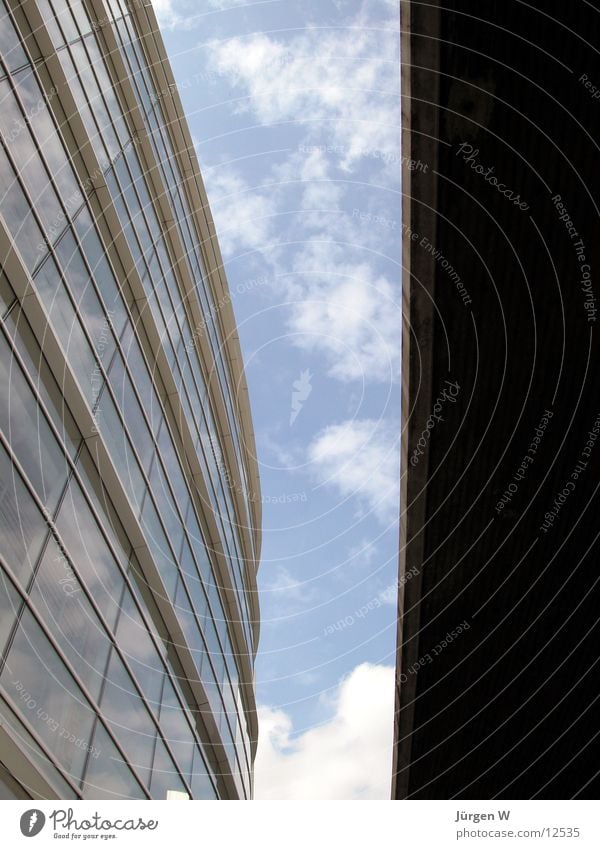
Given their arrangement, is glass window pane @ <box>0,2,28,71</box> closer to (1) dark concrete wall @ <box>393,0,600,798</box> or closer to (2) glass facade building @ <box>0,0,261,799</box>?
(2) glass facade building @ <box>0,0,261,799</box>

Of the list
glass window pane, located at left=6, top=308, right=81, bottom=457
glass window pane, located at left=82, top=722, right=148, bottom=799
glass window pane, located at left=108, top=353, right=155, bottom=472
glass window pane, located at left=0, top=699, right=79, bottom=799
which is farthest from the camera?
glass window pane, located at left=108, top=353, right=155, bottom=472

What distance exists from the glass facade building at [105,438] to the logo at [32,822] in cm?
172

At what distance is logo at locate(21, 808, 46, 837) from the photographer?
Result: 19.9 feet

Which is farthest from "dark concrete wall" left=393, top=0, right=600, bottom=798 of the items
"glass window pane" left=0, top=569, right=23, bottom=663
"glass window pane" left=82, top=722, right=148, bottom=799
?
"glass window pane" left=0, top=569, right=23, bottom=663

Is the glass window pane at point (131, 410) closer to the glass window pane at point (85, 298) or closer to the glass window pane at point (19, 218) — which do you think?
the glass window pane at point (85, 298)

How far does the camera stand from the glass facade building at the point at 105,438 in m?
9.16

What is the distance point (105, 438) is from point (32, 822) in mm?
7499

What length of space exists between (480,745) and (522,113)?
1704 centimetres

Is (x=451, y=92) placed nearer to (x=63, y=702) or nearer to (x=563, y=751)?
(x=63, y=702)

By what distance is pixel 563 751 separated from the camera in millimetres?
18344

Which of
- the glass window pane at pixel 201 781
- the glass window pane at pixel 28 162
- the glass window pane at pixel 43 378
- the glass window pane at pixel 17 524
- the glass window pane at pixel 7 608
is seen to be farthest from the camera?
the glass window pane at pixel 201 781

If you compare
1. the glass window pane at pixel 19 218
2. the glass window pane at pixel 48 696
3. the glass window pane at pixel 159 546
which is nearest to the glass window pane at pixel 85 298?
the glass window pane at pixel 19 218

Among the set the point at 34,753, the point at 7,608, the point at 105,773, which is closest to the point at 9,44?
the point at 7,608

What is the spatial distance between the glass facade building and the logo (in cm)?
172
